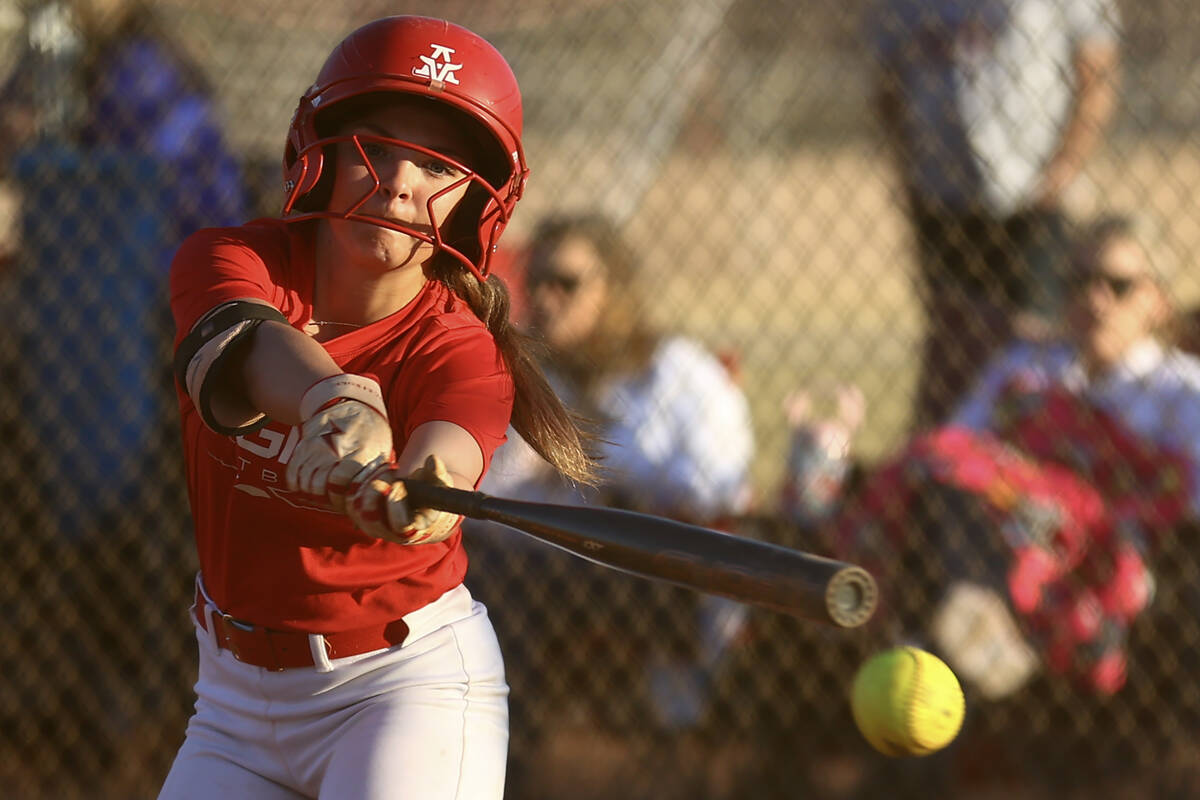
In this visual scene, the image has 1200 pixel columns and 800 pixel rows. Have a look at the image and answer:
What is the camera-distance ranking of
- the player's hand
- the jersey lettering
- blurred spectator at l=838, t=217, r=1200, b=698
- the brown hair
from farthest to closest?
blurred spectator at l=838, t=217, r=1200, b=698 < the brown hair < the jersey lettering < the player's hand

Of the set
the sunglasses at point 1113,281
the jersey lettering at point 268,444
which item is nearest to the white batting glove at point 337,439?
the jersey lettering at point 268,444

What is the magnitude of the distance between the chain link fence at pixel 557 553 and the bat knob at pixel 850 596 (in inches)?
100

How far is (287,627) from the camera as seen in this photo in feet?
7.18

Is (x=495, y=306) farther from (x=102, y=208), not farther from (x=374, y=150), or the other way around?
(x=102, y=208)

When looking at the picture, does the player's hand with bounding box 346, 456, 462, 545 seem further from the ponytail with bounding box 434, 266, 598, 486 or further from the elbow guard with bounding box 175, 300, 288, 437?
the ponytail with bounding box 434, 266, 598, 486

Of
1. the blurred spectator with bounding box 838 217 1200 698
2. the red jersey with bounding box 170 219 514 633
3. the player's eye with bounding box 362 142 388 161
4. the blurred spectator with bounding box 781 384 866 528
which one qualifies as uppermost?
the player's eye with bounding box 362 142 388 161

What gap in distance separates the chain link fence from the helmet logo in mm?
2154

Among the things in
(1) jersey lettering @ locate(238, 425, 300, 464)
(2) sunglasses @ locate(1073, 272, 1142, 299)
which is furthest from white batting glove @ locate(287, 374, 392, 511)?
(2) sunglasses @ locate(1073, 272, 1142, 299)

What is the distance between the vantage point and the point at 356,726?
84.4 inches

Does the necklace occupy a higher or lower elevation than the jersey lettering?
higher

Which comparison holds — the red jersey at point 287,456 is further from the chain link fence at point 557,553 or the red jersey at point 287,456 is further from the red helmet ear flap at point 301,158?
the chain link fence at point 557,553

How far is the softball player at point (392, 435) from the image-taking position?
2111 mm

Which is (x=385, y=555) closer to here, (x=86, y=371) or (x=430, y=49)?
(x=430, y=49)

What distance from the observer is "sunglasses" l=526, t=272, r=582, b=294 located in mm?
4309
